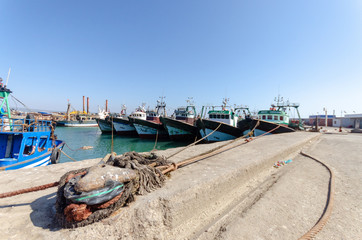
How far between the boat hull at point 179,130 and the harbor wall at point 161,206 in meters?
14.1

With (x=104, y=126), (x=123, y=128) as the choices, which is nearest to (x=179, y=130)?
(x=123, y=128)

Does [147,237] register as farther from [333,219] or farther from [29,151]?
[29,151]

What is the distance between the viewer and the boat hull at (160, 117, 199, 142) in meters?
17.3

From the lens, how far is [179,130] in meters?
17.9

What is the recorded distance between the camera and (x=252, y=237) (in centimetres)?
168

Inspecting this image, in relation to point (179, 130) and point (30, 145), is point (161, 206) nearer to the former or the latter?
point (30, 145)

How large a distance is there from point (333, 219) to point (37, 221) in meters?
3.31

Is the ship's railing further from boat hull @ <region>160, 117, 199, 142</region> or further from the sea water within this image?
boat hull @ <region>160, 117, 199, 142</region>

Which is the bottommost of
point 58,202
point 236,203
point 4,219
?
point 236,203

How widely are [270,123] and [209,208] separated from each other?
11077 mm

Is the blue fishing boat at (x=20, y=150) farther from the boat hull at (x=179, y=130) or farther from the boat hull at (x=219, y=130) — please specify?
the boat hull at (x=179, y=130)

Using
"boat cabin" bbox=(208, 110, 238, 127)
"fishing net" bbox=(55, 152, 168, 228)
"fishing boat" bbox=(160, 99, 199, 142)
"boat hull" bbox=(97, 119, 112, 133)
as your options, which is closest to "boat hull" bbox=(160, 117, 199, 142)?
"fishing boat" bbox=(160, 99, 199, 142)

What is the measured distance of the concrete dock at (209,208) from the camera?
154 centimetres

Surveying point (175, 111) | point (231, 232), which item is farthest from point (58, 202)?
point (175, 111)
